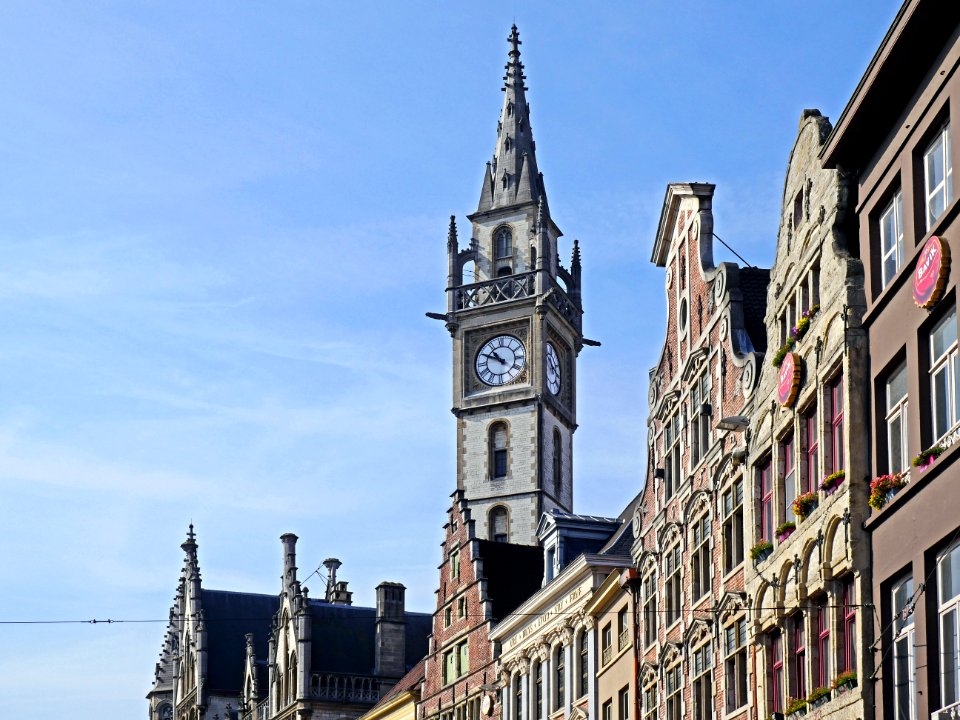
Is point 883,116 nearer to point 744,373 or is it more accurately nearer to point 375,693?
point 744,373

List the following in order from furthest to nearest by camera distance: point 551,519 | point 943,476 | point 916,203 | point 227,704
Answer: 1. point 227,704
2. point 551,519
3. point 916,203
4. point 943,476

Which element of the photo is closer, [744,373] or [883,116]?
[883,116]

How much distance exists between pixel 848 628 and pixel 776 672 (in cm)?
362

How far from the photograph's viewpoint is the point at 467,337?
94438 mm

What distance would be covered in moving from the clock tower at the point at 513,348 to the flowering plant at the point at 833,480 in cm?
6110

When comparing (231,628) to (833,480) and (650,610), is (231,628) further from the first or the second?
(833,480)

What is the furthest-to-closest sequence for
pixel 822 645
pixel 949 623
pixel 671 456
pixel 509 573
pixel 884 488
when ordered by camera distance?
1. pixel 509 573
2. pixel 671 456
3. pixel 822 645
4. pixel 884 488
5. pixel 949 623

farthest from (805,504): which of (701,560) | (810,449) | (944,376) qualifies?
(701,560)

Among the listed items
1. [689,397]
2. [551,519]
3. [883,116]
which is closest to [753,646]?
[689,397]

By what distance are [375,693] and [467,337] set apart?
966 inches

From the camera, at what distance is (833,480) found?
2530 cm

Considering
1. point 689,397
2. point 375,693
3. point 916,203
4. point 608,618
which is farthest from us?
point 375,693

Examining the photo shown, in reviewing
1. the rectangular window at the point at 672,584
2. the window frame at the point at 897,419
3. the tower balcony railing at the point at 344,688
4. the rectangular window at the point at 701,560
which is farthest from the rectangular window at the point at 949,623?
the tower balcony railing at the point at 344,688

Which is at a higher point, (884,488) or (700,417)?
(700,417)
